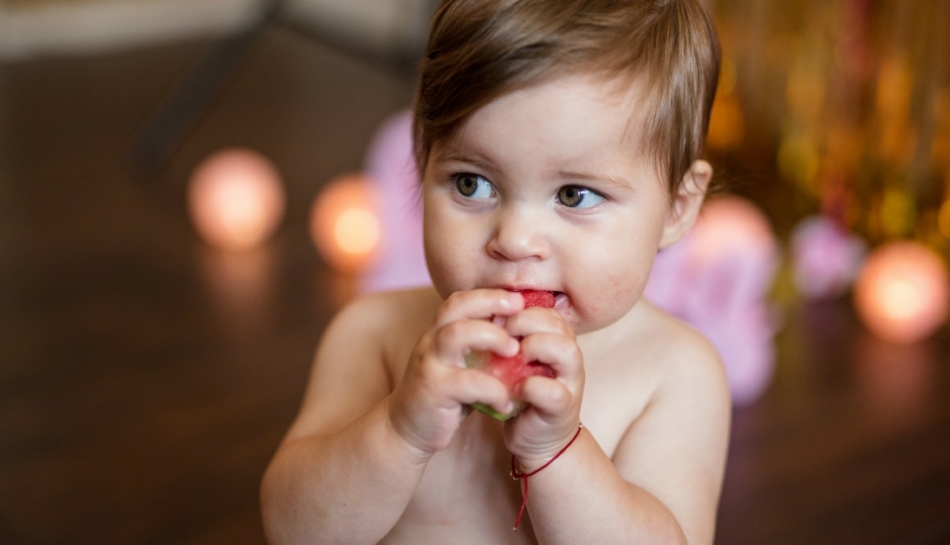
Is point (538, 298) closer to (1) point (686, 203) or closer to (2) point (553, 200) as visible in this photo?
(2) point (553, 200)

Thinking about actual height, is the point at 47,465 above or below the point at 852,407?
below

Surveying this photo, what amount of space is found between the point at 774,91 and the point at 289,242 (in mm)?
1079

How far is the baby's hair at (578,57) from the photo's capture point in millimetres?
686

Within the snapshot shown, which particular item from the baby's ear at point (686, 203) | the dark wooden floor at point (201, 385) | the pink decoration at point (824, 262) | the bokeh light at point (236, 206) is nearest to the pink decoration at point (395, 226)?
the dark wooden floor at point (201, 385)

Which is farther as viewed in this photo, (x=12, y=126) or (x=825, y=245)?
(x=12, y=126)

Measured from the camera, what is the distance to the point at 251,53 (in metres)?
3.41

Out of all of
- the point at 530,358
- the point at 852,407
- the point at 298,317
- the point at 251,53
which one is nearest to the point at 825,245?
the point at 852,407

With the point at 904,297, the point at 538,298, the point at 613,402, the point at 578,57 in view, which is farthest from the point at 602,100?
the point at 904,297

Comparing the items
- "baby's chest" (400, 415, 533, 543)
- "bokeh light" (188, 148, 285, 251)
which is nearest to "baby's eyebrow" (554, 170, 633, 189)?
"baby's chest" (400, 415, 533, 543)

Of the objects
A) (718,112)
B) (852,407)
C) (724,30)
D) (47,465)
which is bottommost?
(47,465)

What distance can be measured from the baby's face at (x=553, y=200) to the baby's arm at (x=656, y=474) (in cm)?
11

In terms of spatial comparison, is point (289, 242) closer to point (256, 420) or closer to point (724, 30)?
point (256, 420)

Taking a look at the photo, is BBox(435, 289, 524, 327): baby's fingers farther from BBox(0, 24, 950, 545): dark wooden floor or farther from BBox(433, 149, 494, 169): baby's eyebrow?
BBox(0, 24, 950, 545): dark wooden floor

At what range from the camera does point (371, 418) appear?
2.36 ft
